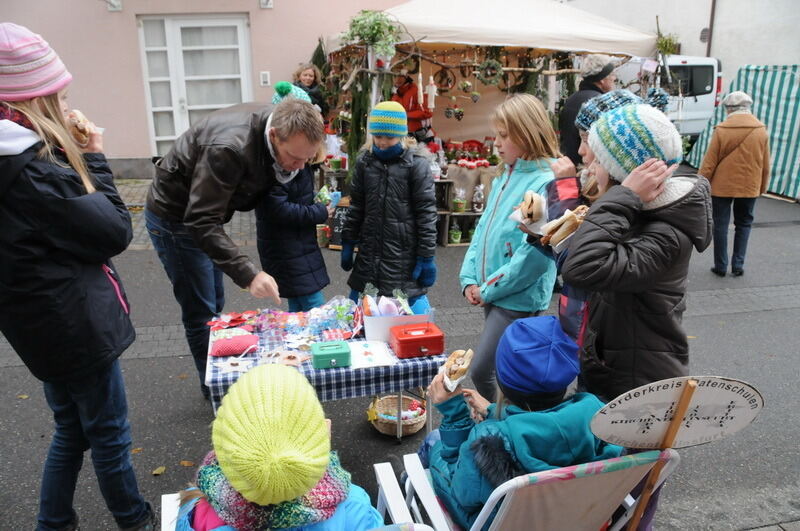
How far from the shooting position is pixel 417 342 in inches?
97.8

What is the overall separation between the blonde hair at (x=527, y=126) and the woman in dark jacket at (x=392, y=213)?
875mm

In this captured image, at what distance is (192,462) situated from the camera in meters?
3.06

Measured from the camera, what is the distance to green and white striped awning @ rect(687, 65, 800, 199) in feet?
30.9

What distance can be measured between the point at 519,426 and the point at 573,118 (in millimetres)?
4663

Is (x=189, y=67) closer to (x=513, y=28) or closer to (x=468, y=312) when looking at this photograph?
(x=513, y=28)

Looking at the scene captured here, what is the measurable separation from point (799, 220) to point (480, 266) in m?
7.82

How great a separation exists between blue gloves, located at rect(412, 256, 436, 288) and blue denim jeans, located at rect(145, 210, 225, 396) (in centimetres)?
122

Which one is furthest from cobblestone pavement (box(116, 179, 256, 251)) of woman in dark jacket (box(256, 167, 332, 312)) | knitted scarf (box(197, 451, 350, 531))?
knitted scarf (box(197, 451, 350, 531))

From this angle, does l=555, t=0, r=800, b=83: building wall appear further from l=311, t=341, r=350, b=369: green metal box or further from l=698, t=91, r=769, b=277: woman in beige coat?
l=311, t=341, r=350, b=369: green metal box

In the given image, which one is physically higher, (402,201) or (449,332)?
(402,201)

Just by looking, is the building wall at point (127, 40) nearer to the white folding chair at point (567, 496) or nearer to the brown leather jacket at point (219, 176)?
the brown leather jacket at point (219, 176)

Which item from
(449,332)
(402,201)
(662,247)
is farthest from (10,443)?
(662,247)

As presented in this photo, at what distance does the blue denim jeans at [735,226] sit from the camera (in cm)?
611

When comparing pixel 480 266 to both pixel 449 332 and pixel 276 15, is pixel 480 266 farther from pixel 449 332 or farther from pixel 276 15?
pixel 276 15
